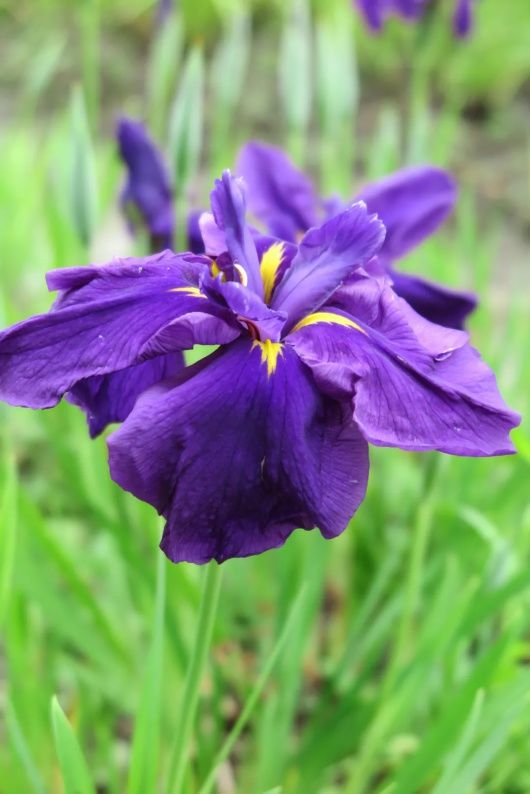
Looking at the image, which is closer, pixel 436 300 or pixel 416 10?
pixel 436 300

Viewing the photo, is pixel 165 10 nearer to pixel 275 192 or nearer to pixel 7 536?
pixel 275 192

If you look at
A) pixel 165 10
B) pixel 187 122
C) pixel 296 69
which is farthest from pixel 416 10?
pixel 187 122

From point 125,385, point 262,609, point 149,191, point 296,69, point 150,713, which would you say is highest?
point 296,69

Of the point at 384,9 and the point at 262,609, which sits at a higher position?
Answer: the point at 384,9

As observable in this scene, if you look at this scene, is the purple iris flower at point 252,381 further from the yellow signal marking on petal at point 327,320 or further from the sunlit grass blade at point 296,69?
the sunlit grass blade at point 296,69

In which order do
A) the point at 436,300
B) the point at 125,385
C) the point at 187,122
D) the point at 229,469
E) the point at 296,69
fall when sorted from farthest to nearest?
1. the point at 296,69
2. the point at 187,122
3. the point at 436,300
4. the point at 125,385
5. the point at 229,469

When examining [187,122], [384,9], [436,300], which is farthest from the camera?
[384,9]

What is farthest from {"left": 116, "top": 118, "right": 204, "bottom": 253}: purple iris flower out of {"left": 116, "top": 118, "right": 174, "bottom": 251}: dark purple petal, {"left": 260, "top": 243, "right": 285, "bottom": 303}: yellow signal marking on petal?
{"left": 260, "top": 243, "right": 285, "bottom": 303}: yellow signal marking on petal

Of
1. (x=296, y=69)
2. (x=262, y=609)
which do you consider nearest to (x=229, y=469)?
(x=262, y=609)
